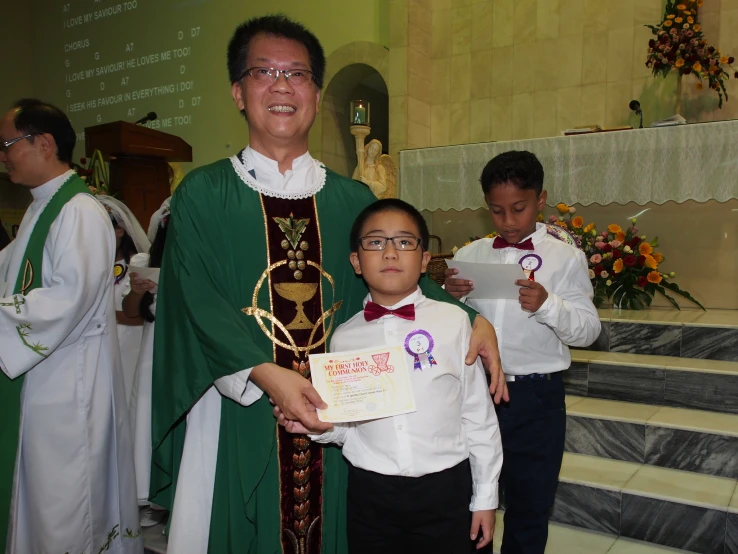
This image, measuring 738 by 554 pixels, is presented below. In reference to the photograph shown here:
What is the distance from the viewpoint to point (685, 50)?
5715 mm

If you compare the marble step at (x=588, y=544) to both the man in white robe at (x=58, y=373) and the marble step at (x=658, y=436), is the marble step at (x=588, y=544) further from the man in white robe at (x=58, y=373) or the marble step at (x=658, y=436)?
the man in white robe at (x=58, y=373)

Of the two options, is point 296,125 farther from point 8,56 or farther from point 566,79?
point 8,56

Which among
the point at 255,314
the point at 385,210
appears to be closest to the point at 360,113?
the point at 385,210

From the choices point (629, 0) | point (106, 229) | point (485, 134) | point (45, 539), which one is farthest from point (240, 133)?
point (45, 539)

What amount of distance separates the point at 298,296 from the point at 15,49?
10.0 m

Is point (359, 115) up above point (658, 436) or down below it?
above

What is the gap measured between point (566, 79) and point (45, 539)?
6595 mm

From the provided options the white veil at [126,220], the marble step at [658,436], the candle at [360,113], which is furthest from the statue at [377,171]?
the marble step at [658,436]

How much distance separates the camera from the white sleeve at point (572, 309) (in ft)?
6.99

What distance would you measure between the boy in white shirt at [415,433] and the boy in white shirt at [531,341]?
607mm

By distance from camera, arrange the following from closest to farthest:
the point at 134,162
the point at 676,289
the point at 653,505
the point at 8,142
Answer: the point at 8,142 < the point at 653,505 < the point at 134,162 < the point at 676,289

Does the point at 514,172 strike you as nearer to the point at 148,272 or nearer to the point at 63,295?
the point at 148,272

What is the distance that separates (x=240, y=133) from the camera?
799 centimetres

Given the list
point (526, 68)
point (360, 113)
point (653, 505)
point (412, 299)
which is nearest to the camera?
point (412, 299)
